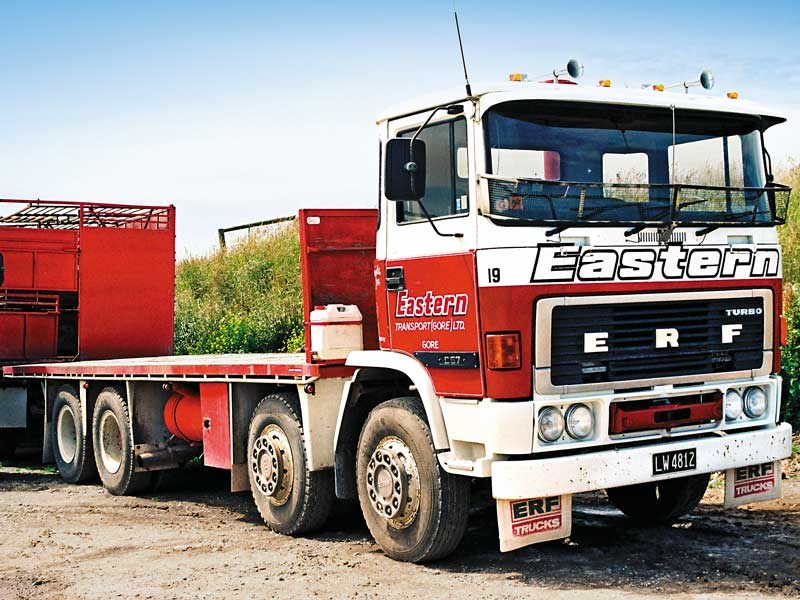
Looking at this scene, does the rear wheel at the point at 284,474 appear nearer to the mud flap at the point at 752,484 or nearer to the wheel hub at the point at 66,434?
the mud flap at the point at 752,484

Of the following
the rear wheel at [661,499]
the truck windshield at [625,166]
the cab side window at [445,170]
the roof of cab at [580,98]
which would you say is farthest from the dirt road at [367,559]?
the roof of cab at [580,98]

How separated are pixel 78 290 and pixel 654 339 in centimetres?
837

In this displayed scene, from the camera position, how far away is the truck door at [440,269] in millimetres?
6980

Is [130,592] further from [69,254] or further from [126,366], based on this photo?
[69,254]

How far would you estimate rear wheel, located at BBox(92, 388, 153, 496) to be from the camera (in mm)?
11281

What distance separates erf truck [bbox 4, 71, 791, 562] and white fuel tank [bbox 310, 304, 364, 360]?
2 cm

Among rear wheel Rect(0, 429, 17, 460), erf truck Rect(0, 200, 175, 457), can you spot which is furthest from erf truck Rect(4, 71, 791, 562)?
rear wheel Rect(0, 429, 17, 460)

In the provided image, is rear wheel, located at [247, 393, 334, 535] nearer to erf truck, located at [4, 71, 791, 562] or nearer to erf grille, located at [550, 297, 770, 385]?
erf truck, located at [4, 71, 791, 562]

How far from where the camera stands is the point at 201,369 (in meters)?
9.75

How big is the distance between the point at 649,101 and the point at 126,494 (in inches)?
263

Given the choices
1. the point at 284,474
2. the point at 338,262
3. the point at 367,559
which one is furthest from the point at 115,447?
the point at 367,559

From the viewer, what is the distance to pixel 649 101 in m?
7.47

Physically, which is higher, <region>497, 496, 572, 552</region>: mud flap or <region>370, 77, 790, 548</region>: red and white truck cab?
<region>370, 77, 790, 548</region>: red and white truck cab

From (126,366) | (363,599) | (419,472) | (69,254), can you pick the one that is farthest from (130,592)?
(69,254)
